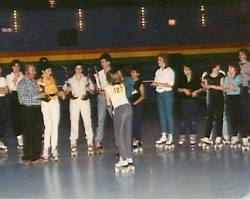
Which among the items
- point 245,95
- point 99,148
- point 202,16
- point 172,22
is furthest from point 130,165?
point 202,16

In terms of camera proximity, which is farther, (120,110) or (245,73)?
(245,73)

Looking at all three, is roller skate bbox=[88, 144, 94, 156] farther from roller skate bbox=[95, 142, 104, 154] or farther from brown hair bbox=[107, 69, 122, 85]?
brown hair bbox=[107, 69, 122, 85]

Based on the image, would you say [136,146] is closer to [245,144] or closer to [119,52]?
[245,144]

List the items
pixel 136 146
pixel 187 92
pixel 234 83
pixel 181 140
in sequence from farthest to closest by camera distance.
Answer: pixel 181 140, pixel 136 146, pixel 187 92, pixel 234 83

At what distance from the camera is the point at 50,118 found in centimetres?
1155

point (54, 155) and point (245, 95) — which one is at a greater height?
point (245, 95)

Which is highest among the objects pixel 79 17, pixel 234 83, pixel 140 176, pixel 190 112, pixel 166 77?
pixel 79 17

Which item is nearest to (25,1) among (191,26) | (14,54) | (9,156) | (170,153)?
(14,54)

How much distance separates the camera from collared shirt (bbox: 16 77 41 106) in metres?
11.2

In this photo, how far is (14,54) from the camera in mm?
21047

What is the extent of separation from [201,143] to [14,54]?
10.0 m

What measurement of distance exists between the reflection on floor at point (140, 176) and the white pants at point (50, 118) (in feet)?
1.64

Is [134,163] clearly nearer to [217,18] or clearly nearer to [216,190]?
[216,190]

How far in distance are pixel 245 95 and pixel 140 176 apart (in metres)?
3.05
